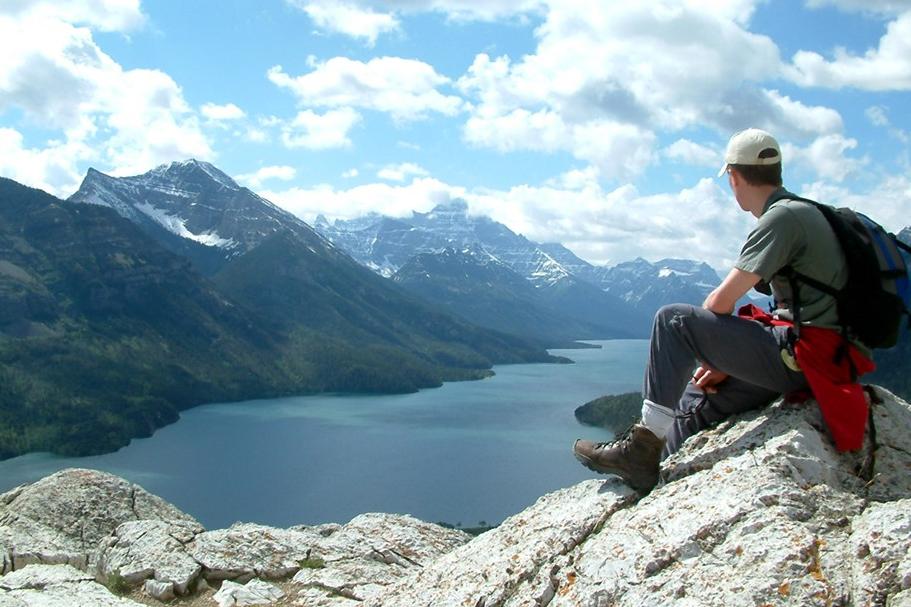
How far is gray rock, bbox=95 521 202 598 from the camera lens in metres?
13.7

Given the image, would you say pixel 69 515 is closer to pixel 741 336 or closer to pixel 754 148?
pixel 741 336

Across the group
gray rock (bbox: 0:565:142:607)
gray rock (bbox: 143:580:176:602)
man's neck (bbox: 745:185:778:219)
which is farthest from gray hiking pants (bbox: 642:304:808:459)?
gray rock (bbox: 143:580:176:602)

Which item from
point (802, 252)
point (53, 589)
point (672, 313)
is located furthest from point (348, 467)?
point (802, 252)

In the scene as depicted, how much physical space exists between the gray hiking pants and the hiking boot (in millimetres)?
429

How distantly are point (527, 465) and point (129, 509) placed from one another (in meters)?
121

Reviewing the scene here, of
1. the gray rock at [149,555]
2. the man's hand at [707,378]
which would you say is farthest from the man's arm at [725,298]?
the gray rock at [149,555]

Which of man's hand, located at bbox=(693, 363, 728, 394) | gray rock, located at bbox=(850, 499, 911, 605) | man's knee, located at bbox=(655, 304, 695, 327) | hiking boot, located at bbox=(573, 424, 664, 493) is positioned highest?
man's knee, located at bbox=(655, 304, 695, 327)

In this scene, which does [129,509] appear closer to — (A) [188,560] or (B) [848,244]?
(A) [188,560]

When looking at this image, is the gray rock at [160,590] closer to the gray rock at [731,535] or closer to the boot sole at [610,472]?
the gray rock at [731,535]

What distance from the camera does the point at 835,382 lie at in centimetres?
761

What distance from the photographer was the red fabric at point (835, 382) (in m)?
7.47

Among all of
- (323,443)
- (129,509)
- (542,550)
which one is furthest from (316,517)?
(542,550)

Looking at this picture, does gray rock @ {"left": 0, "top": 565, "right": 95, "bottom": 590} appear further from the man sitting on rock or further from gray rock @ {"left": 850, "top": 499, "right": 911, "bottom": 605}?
gray rock @ {"left": 850, "top": 499, "right": 911, "bottom": 605}

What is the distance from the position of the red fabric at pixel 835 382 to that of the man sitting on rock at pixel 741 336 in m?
0.04
